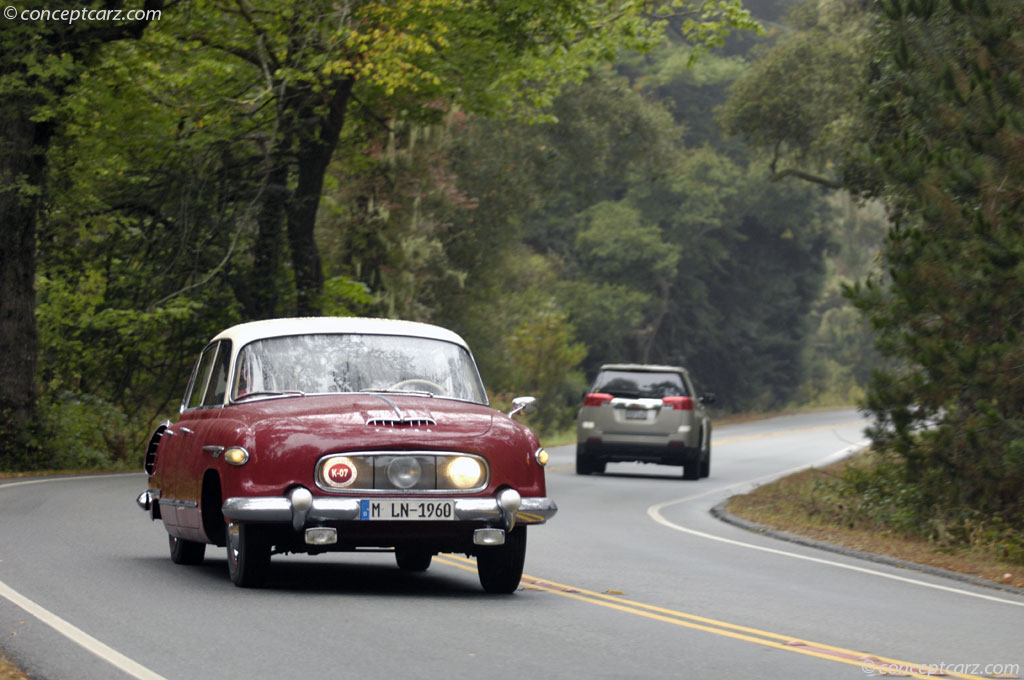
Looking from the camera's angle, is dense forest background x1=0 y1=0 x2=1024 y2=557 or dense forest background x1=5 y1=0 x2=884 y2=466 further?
dense forest background x1=5 y1=0 x2=884 y2=466

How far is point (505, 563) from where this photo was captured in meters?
10.8

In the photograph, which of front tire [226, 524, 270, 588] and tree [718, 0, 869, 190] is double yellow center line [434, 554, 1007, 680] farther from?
tree [718, 0, 869, 190]

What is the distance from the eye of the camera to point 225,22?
28.5 m

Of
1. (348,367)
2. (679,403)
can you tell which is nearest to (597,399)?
(679,403)

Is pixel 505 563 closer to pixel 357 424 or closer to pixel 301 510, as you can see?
pixel 357 424

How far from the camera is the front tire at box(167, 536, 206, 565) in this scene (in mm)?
12266

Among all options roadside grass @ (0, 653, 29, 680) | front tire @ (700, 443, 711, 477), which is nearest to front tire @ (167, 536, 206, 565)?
roadside grass @ (0, 653, 29, 680)

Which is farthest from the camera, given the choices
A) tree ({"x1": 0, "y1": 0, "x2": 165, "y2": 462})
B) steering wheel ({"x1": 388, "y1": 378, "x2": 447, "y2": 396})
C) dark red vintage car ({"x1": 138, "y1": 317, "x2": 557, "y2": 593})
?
tree ({"x1": 0, "y1": 0, "x2": 165, "y2": 462})

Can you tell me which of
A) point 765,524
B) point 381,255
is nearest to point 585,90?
point 381,255

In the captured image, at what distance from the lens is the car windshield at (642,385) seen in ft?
91.6

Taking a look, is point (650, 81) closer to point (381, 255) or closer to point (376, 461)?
point (381, 255)

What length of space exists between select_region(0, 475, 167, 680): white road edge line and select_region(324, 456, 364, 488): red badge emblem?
1.83m

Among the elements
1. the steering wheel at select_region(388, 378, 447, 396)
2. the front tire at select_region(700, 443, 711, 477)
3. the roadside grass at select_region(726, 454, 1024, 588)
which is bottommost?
the front tire at select_region(700, 443, 711, 477)

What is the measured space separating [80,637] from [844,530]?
1140 centimetres
